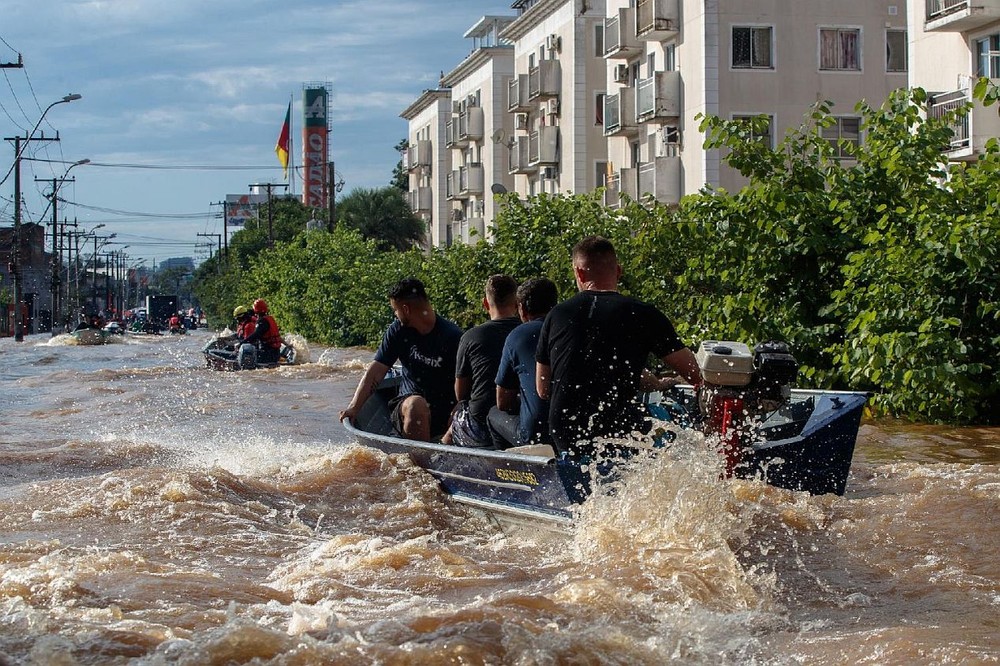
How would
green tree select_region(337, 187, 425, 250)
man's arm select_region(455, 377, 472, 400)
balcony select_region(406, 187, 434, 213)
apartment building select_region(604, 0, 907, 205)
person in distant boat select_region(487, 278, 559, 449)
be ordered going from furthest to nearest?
balcony select_region(406, 187, 434, 213) < green tree select_region(337, 187, 425, 250) < apartment building select_region(604, 0, 907, 205) < man's arm select_region(455, 377, 472, 400) < person in distant boat select_region(487, 278, 559, 449)

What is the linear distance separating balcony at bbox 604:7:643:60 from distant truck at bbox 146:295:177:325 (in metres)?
94.1

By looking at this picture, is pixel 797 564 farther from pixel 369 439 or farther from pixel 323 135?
pixel 323 135

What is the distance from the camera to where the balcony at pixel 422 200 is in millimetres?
75500

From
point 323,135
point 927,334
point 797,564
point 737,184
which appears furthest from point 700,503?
point 323,135

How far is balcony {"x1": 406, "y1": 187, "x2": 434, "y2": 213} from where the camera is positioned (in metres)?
75.5

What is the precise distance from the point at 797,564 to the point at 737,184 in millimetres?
28109

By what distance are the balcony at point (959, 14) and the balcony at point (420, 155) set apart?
49941 millimetres

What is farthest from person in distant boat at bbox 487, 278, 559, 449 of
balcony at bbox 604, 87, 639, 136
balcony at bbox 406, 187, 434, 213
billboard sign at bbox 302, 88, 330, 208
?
billboard sign at bbox 302, 88, 330, 208

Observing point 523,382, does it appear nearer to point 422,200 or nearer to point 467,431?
point 467,431

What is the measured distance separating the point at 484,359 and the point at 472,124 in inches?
2125

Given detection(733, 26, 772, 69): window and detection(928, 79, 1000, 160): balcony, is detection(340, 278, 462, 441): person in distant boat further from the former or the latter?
detection(733, 26, 772, 69): window

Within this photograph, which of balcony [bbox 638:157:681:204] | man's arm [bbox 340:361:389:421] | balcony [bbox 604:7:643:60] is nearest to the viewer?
man's arm [bbox 340:361:389:421]

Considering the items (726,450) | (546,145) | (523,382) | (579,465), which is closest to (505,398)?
(523,382)

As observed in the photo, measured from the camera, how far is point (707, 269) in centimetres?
1731
